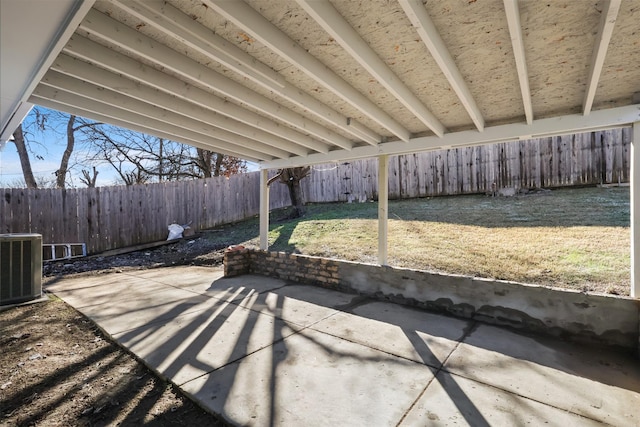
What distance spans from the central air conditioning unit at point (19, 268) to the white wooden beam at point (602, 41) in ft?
20.6

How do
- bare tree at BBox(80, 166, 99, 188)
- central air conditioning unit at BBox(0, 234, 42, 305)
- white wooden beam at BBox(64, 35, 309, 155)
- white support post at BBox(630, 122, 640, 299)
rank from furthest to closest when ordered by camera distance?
bare tree at BBox(80, 166, 99, 188) → central air conditioning unit at BBox(0, 234, 42, 305) → white support post at BBox(630, 122, 640, 299) → white wooden beam at BBox(64, 35, 309, 155)

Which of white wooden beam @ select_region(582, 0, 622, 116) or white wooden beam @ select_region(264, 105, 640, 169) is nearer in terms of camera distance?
white wooden beam @ select_region(582, 0, 622, 116)

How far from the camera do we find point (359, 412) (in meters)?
1.90

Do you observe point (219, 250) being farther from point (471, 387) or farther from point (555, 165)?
point (555, 165)

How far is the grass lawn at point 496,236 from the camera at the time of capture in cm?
425

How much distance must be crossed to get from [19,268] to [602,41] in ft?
21.6

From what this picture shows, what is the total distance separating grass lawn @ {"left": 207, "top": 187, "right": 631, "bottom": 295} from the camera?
4.25 meters

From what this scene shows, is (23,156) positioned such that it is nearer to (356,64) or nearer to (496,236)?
(356,64)

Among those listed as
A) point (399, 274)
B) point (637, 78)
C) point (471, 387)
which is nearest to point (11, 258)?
point (399, 274)

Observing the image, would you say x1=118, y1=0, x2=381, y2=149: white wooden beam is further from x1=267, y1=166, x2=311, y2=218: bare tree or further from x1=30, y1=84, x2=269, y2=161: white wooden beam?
x1=267, y1=166, x2=311, y2=218: bare tree

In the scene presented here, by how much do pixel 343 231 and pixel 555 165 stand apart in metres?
6.50

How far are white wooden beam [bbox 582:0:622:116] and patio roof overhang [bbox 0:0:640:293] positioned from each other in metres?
0.01

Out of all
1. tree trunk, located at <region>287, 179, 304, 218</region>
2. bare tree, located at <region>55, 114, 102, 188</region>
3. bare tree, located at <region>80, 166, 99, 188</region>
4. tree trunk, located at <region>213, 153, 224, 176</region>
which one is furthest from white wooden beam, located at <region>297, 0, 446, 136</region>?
bare tree, located at <region>80, 166, 99, 188</region>

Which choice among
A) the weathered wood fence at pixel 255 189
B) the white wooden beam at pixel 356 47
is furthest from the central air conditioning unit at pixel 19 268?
the white wooden beam at pixel 356 47
